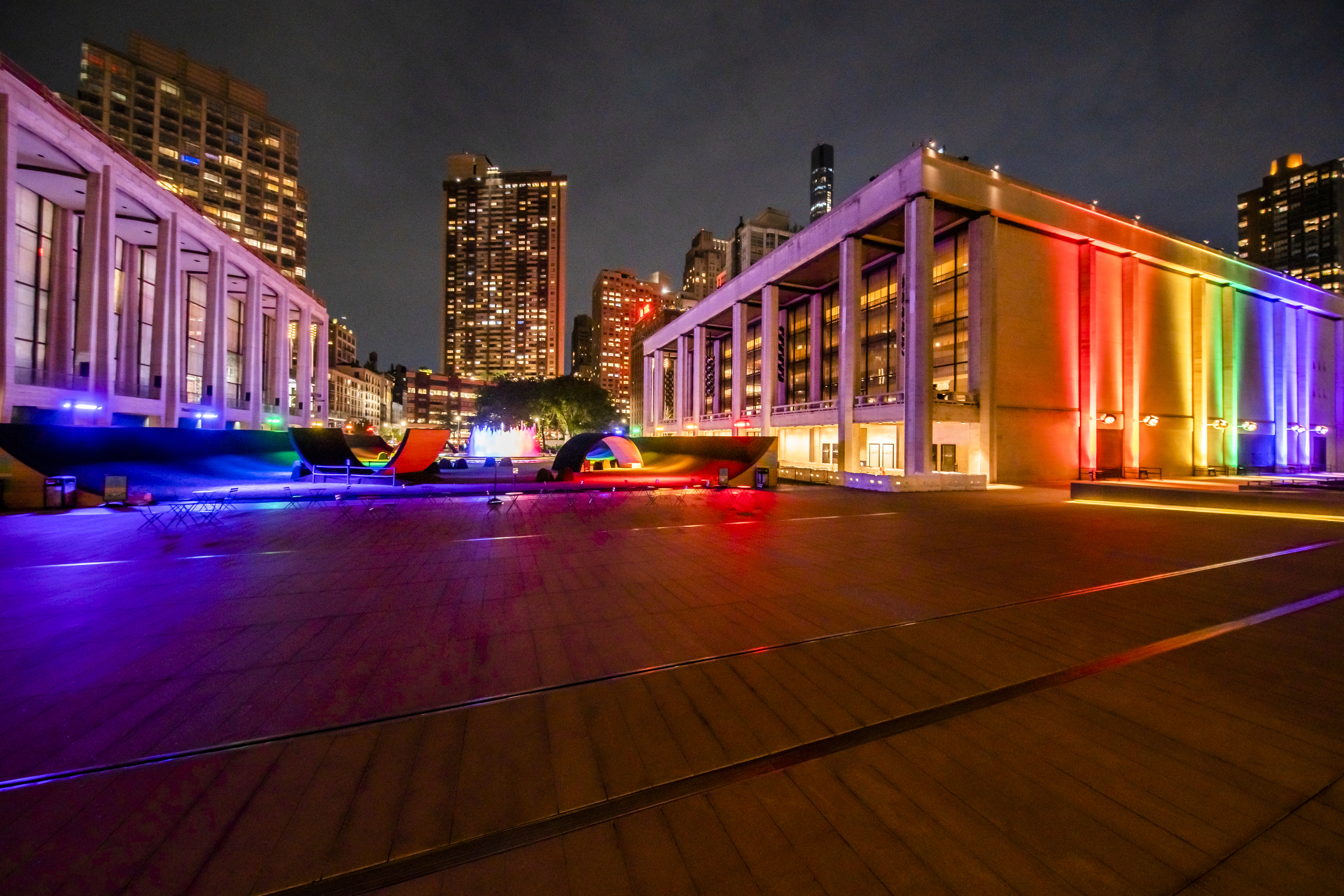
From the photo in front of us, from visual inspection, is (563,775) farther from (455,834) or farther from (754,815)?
(754,815)

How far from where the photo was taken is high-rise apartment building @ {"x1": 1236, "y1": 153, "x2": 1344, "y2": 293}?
77.4 metres

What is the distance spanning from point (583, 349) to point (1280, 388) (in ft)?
508

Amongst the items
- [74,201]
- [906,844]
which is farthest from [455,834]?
[74,201]

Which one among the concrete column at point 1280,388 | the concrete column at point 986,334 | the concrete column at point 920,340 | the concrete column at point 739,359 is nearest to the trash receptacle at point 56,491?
the concrete column at point 920,340

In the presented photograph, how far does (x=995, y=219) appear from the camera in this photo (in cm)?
2327

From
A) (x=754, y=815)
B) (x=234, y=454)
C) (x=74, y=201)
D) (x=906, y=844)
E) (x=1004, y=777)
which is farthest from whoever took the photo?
(x=74, y=201)

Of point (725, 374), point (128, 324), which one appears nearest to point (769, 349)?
point (725, 374)

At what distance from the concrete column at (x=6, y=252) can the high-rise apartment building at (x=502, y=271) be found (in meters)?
117

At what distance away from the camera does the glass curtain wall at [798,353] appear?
38281mm

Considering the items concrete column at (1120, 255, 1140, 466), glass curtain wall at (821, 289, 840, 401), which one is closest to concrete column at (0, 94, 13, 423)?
glass curtain wall at (821, 289, 840, 401)

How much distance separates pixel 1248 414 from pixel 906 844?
47391mm

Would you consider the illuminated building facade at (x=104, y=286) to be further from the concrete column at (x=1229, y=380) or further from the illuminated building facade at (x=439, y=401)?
the illuminated building facade at (x=439, y=401)

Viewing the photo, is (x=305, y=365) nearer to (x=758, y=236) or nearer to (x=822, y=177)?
(x=758, y=236)

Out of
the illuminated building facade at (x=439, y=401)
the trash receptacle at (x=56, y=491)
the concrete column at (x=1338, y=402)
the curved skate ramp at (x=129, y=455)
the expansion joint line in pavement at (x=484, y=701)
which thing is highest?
the illuminated building facade at (x=439, y=401)
